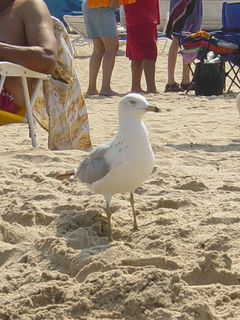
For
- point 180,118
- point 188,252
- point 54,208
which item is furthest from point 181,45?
point 188,252

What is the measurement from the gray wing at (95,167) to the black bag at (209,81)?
6.31 meters

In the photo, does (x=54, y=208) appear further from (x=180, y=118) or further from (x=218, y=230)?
(x=180, y=118)

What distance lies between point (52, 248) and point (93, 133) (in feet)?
11.8

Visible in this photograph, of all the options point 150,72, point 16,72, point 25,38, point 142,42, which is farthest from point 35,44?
point 150,72

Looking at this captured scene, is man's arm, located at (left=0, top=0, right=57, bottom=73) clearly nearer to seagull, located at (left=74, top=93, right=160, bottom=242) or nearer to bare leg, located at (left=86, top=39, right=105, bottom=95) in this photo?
seagull, located at (left=74, top=93, right=160, bottom=242)

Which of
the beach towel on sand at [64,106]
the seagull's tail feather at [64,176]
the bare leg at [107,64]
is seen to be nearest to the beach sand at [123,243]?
the seagull's tail feather at [64,176]

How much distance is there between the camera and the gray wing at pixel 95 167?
3754 mm

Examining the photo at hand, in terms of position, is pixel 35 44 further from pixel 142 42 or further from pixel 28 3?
pixel 142 42

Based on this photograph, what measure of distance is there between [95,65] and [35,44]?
452 centimetres

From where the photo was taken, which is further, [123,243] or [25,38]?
[25,38]

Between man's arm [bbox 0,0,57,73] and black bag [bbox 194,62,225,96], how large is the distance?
178 inches

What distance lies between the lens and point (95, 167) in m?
3.80

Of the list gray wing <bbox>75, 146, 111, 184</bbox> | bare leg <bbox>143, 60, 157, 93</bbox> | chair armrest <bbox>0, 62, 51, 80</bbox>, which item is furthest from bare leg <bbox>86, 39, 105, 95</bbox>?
gray wing <bbox>75, 146, 111, 184</bbox>

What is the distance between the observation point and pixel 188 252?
3.54 metres
